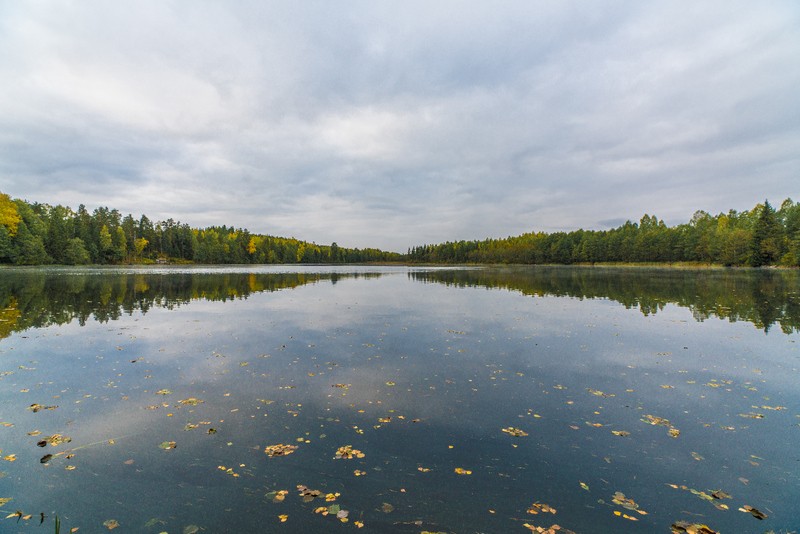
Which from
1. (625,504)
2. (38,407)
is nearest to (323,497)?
(625,504)

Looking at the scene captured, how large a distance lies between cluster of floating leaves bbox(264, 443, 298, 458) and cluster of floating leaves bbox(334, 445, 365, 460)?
0.90 metres

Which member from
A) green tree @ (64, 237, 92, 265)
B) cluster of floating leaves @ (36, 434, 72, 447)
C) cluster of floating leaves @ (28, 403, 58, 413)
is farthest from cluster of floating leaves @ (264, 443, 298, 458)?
green tree @ (64, 237, 92, 265)

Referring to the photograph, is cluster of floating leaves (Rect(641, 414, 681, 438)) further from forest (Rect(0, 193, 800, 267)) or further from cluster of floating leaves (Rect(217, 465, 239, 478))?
forest (Rect(0, 193, 800, 267))

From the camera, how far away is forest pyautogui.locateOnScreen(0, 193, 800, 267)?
92.8 metres

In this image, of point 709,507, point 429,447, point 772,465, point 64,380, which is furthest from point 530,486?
point 64,380

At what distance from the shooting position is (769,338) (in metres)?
17.1

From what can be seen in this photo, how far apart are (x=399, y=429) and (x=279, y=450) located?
2546mm

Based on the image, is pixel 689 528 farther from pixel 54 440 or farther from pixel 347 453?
pixel 54 440

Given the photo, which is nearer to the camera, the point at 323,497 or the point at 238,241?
the point at 323,497

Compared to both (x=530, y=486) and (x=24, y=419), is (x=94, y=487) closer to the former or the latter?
(x=24, y=419)

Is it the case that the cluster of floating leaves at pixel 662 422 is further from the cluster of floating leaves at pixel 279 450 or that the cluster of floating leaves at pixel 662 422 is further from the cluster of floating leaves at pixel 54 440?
the cluster of floating leaves at pixel 54 440

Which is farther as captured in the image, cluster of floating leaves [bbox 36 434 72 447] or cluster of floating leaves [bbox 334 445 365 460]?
cluster of floating leaves [bbox 36 434 72 447]

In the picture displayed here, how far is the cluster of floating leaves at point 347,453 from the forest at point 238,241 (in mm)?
109920

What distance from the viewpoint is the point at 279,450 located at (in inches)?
289
